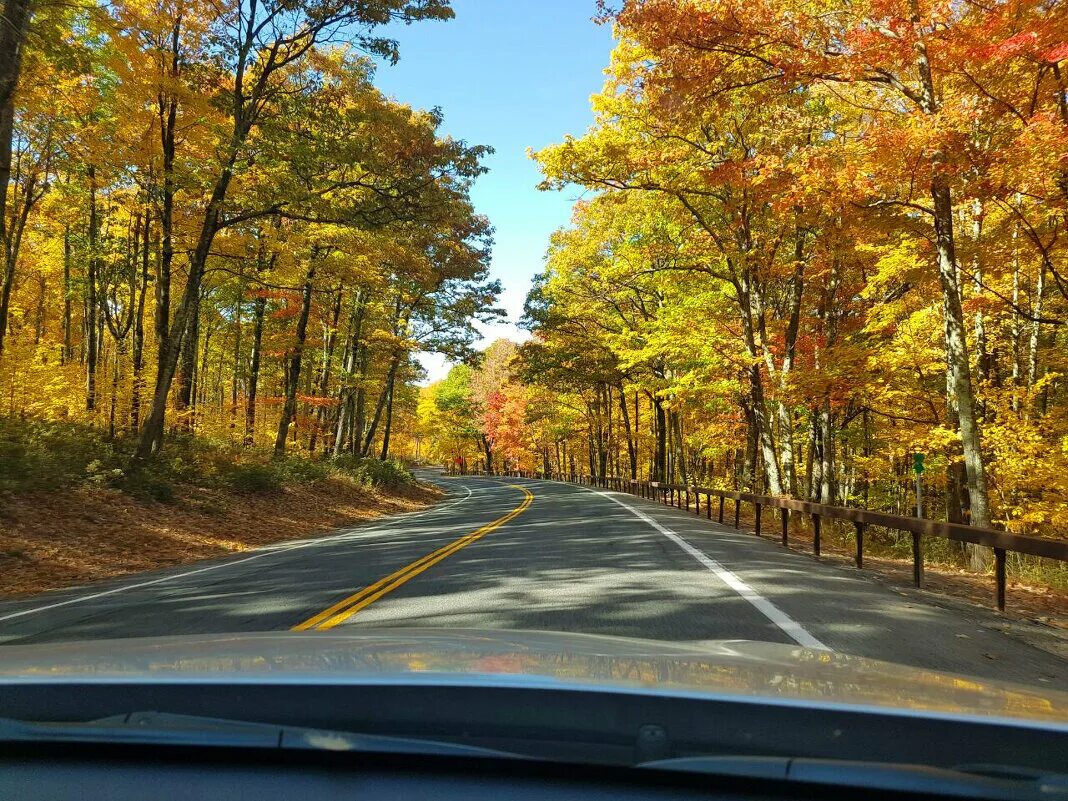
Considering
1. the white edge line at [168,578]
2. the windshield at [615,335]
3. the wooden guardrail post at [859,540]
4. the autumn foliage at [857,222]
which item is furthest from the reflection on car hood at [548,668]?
the autumn foliage at [857,222]

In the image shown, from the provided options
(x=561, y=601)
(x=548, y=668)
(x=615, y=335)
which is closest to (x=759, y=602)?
(x=561, y=601)

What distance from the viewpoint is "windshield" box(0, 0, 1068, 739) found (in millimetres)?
5969

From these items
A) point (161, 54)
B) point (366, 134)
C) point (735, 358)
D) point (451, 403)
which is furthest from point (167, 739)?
point (451, 403)

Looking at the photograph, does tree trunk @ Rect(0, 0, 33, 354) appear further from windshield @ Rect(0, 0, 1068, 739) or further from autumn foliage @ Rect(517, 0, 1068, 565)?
autumn foliage @ Rect(517, 0, 1068, 565)

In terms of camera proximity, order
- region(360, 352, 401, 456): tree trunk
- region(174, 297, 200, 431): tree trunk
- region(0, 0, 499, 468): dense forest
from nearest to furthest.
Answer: region(0, 0, 499, 468): dense forest → region(174, 297, 200, 431): tree trunk → region(360, 352, 401, 456): tree trunk

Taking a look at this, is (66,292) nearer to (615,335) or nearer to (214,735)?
(615,335)

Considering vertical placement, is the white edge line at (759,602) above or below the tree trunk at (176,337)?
below

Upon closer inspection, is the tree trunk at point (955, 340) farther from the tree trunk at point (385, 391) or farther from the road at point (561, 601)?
the tree trunk at point (385, 391)

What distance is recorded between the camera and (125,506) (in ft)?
44.7

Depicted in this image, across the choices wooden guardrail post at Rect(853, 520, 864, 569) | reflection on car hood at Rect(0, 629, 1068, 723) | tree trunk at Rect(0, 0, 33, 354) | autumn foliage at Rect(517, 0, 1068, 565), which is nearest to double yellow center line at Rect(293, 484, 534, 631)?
reflection on car hood at Rect(0, 629, 1068, 723)

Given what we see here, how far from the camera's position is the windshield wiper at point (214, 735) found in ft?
6.61

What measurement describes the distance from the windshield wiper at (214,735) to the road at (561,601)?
3.20m

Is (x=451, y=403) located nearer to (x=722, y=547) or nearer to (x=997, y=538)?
(x=722, y=547)

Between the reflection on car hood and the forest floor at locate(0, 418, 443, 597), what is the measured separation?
7.61 m
